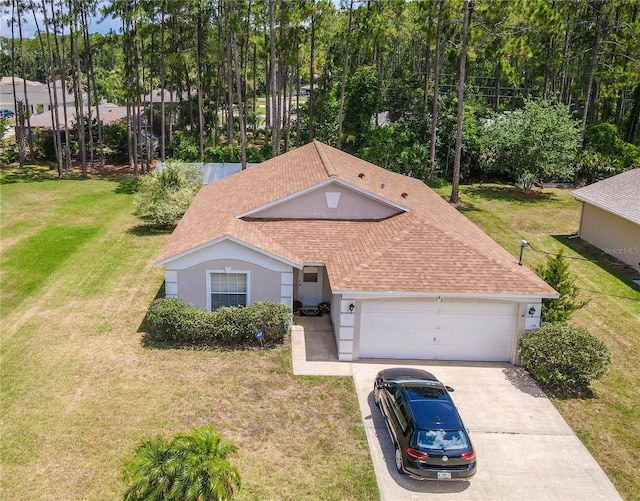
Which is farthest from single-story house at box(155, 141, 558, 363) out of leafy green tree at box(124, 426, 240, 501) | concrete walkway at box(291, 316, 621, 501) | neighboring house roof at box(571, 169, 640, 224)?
neighboring house roof at box(571, 169, 640, 224)

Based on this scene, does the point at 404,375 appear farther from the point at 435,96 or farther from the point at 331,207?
the point at 435,96

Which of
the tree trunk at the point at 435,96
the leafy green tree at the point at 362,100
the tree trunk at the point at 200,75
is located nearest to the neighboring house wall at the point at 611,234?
the tree trunk at the point at 435,96

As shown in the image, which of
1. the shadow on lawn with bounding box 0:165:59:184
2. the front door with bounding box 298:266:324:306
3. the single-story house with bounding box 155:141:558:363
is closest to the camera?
the single-story house with bounding box 155:141:558:363

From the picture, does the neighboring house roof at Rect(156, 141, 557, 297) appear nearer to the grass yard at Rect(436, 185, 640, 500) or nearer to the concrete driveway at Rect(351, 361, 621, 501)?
the concrete driveway at Rect(351, 361, 621, 501)

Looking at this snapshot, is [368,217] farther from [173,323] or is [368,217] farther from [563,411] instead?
[563,411]

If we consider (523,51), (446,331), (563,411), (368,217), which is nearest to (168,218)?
(368,217)

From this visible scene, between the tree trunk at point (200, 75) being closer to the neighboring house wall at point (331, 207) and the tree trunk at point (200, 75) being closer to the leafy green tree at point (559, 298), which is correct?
the neighboring house wall at point (331, 207)
